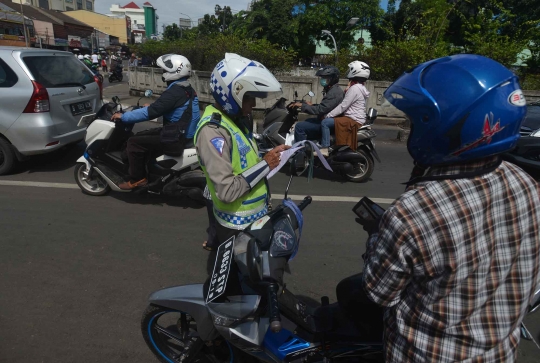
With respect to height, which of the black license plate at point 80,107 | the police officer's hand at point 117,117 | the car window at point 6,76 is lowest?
the black license plate at point 80,107

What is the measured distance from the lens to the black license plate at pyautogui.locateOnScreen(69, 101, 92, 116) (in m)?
5.85

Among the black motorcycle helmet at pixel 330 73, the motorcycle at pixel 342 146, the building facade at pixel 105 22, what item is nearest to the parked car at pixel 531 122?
the motorcycle at pixel 342 146

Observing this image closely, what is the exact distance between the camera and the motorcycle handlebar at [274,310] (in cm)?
151

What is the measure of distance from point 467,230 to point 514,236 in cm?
17

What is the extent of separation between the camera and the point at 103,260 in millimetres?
3660

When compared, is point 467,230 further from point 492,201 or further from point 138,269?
point 138,269

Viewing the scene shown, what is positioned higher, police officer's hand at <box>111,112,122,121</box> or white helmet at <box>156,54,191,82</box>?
white helmet at <box>156,54,191,82</box>

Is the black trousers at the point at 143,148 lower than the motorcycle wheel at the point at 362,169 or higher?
higher

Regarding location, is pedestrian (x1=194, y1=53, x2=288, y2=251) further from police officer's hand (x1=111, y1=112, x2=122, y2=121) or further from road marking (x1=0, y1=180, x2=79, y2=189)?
road marking (x1=0, y1=180, x2=79, y2=189)

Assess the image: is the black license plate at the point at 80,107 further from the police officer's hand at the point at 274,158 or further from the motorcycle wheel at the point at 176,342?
the police officer's hand at the point at 274,158

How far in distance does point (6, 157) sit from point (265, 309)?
5179 millimetres

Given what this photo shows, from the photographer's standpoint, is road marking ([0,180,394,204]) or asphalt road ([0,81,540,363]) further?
road marking ([0,180,394,204])

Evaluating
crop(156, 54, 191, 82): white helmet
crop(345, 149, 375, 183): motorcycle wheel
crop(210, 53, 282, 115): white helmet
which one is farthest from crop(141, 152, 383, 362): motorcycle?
crop(345, 149, 375, 183): motorcycle wheel

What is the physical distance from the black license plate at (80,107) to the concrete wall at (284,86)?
426cm
